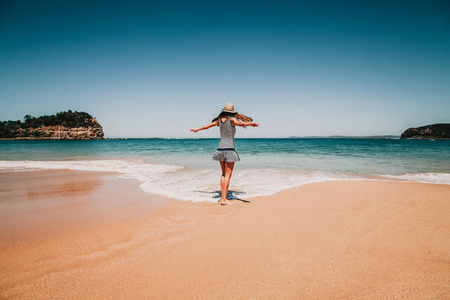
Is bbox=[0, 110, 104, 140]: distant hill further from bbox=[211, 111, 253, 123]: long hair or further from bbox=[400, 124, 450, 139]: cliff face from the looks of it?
bbox=[400, 124, 450, 139]: cliff face

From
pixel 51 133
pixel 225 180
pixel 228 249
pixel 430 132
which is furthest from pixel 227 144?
pixel 430 132

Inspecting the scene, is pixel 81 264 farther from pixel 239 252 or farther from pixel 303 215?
pixel 303 215

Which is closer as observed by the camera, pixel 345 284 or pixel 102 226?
pixel 345 284

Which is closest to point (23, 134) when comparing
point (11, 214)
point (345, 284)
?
point (11, 214)

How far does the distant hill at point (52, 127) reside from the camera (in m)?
84.6

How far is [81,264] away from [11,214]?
3011mm

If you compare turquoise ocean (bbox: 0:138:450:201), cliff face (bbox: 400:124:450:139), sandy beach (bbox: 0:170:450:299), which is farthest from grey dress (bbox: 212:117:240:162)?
cliff face (bbox: 400:124:450:139)

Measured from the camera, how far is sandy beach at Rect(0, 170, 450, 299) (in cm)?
191

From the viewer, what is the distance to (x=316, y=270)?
2160 millimetres

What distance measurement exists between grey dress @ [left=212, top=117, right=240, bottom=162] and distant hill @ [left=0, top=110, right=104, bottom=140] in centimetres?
11063

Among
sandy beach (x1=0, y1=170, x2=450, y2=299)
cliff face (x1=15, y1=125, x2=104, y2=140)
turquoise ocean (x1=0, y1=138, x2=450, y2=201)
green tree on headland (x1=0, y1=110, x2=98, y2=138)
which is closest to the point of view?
sandy beach (x1=0, y1=170, x2=450, y2=299)

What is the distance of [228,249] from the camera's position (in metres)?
2.60

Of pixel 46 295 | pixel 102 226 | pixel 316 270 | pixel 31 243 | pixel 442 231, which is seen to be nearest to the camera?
pixel 46 295

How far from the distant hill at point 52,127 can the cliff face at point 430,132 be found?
159108 mm
